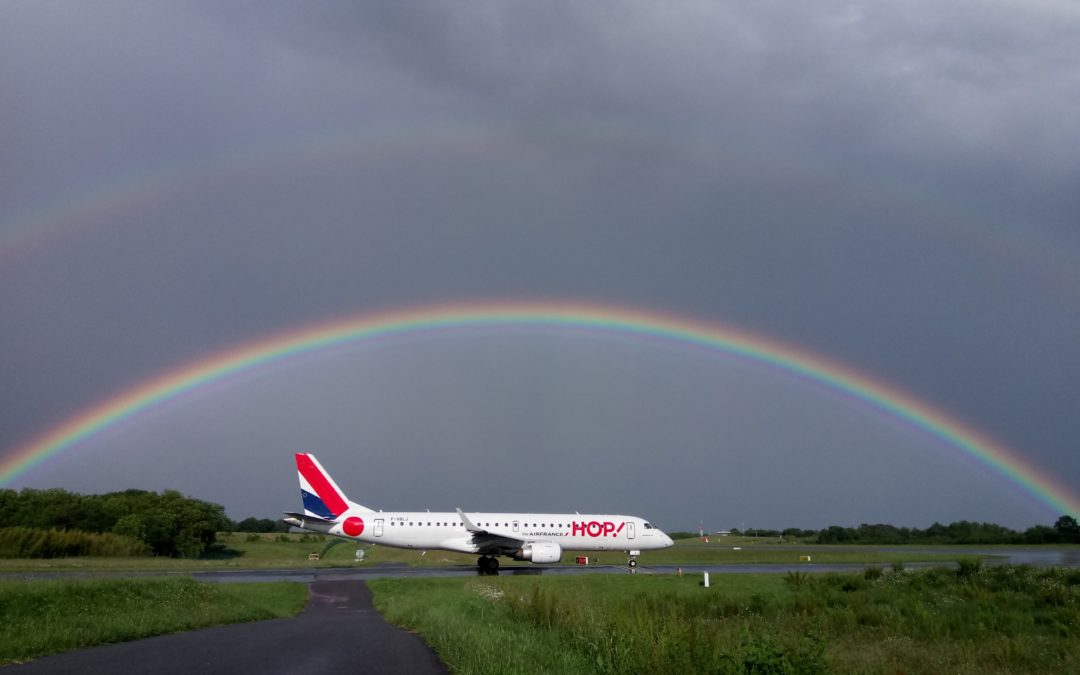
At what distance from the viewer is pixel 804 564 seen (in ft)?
175

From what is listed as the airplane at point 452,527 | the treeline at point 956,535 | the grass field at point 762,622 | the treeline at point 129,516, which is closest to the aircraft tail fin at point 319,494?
the airplane at point 452,527

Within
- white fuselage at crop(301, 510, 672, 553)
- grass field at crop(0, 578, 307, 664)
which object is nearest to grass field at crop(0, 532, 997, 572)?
white fuselage at crop(301, 510, 672, 553)

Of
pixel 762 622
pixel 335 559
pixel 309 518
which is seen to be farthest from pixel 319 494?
pixel 762 622

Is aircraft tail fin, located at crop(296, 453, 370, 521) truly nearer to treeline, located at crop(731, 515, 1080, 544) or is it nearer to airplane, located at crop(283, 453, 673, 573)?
airplane, located at crop(283, 453, 673, 573)

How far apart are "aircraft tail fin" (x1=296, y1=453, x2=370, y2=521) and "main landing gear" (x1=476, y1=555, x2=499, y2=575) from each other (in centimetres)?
888

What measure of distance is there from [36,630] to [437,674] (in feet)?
30.6

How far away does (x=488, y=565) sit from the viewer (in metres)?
45.9

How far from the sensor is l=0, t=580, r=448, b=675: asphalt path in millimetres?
13469

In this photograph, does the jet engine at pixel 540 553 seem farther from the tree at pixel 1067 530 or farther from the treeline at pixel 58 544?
the tree at pixel 1067 530

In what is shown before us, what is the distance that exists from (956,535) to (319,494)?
101 m

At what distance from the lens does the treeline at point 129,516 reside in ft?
246

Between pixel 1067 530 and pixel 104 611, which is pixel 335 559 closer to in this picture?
pixel 104 611

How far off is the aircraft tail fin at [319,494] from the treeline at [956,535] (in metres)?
79.3

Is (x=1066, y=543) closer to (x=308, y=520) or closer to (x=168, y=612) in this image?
(x=308, y=520)
